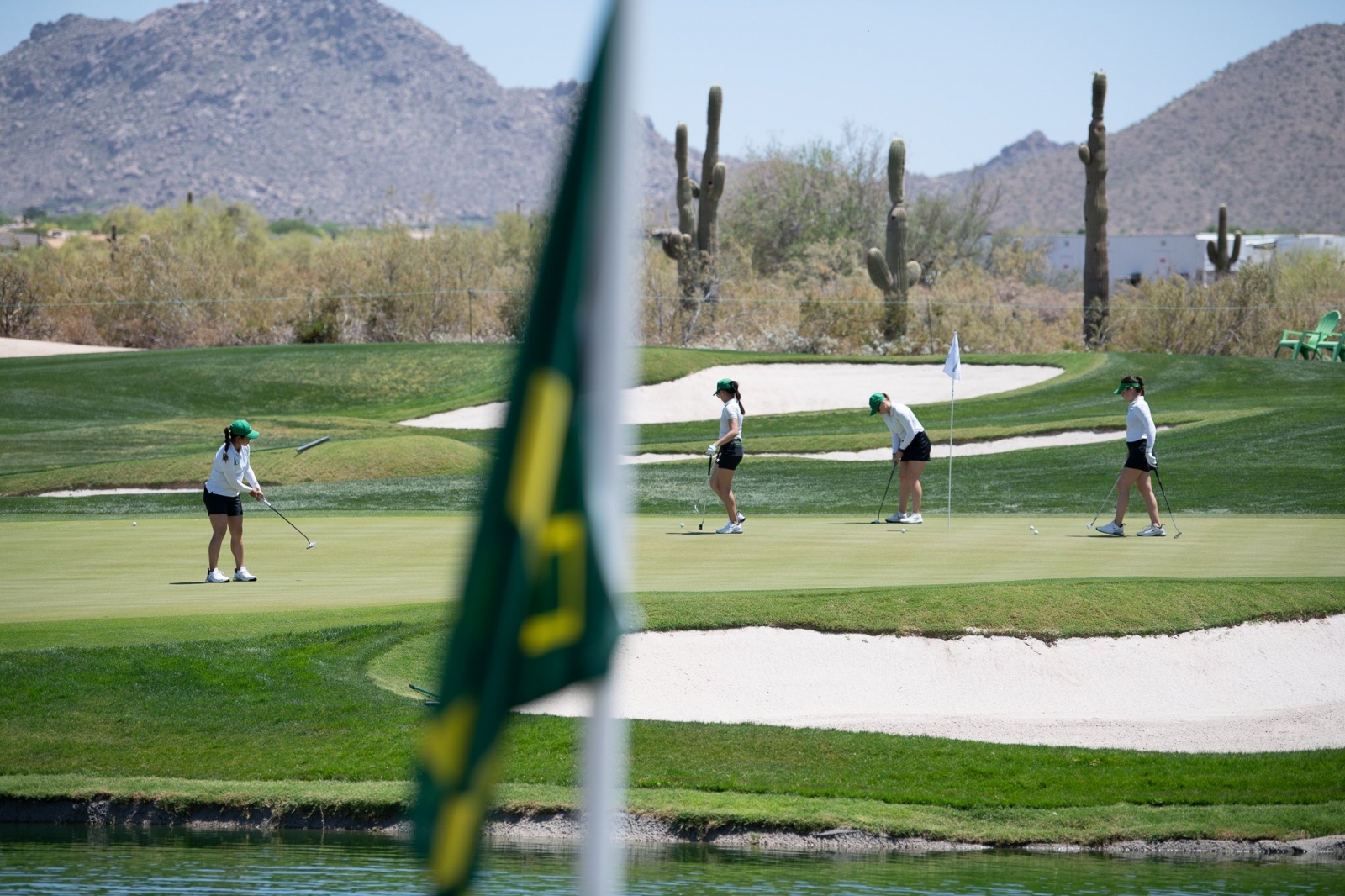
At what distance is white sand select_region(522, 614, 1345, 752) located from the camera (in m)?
12.8

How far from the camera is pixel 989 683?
44.7 ft

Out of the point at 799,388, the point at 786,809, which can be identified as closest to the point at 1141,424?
the point at 786,809

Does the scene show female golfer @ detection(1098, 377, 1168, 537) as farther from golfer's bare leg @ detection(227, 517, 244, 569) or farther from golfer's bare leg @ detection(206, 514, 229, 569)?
golfer's bare leg @ detection(206, 514, 229, 569)

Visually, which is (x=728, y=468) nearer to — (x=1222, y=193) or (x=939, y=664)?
(x=939, y=664)

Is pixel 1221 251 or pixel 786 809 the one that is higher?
pixel 1221 251

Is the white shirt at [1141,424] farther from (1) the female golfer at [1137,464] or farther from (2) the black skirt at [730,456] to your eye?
(2) the black skirt at [730,456]

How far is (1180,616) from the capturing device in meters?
14.4

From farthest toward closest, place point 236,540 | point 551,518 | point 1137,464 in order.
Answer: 1. point 1137,464
2. point 236,540
3. point 551,518

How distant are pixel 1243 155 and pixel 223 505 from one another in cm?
14506

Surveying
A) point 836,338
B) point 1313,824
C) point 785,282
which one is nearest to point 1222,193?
point 785,282

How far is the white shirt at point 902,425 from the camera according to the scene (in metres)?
21.8

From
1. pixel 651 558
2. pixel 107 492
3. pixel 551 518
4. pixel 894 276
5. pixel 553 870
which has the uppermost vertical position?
pixel 894 276

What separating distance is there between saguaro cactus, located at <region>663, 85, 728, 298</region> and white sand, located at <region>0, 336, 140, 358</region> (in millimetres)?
18688

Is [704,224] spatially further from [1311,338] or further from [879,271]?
[1311,338]
